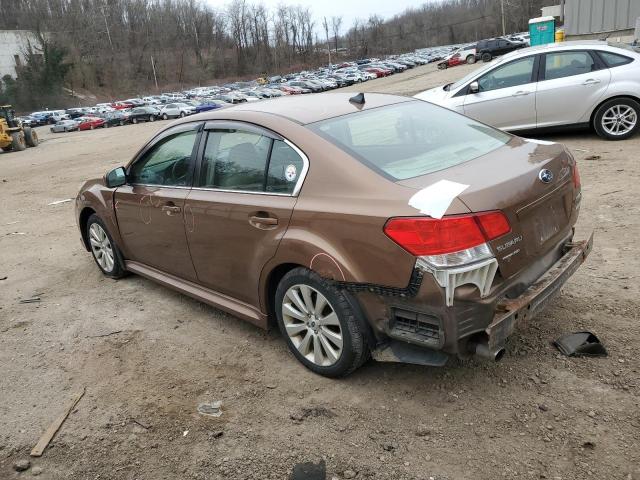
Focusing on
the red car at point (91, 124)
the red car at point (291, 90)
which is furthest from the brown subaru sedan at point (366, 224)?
the red car at point (291, 90)

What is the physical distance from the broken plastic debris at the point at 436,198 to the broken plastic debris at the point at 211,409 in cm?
167

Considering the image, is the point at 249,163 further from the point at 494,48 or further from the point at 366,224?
the point at 494,48

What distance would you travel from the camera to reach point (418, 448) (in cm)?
276

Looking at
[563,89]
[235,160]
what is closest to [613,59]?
[563,89]

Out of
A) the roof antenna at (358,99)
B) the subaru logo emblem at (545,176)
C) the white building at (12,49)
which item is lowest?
the subaru logo emblem at (545,176)

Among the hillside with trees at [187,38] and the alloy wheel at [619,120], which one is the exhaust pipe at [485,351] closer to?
the alloy wheel at [619,120]

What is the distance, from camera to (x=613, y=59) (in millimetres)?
8406

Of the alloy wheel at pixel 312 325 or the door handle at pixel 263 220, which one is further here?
the door handle at pixel 263 220

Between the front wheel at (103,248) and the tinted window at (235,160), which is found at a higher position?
the tinted window at (235,160)

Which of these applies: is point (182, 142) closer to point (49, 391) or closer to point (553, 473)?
point (49, 391)

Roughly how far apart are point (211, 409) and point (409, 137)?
2.14 metres

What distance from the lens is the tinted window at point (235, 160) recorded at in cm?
358

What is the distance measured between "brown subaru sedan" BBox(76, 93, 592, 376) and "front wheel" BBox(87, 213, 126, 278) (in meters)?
1.11

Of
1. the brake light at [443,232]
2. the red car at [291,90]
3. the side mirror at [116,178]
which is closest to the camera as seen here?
the brake light at [443,232]
